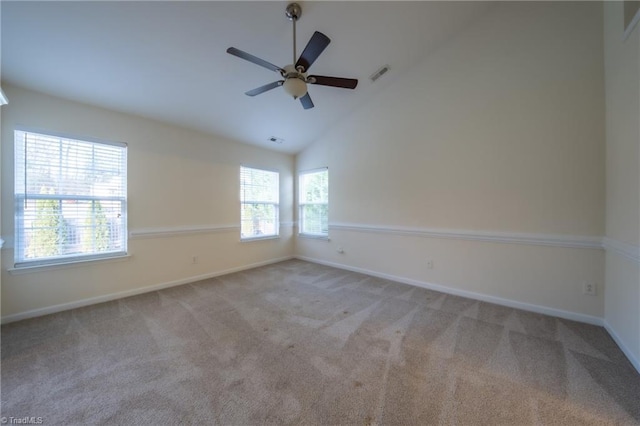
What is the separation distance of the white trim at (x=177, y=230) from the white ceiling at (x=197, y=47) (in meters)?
1.63

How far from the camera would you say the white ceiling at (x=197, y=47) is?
79.1 inches

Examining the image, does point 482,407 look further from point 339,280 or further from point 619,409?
point 339,280

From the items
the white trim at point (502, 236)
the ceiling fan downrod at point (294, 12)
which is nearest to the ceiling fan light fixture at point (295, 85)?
the ceiling fan downrod at point (294, 12)

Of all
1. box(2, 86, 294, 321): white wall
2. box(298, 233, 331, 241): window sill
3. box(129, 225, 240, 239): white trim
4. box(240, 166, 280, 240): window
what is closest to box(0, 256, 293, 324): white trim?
box(2, 86, 294, 321): white wall

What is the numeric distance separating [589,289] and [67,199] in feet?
19.4

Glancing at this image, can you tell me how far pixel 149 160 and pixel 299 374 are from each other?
11.2ft

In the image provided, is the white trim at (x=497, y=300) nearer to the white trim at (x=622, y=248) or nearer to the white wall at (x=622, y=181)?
the white wall at (x=622, y=181)

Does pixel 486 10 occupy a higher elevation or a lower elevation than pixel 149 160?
higher

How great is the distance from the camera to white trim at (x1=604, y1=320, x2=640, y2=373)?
1.75 m

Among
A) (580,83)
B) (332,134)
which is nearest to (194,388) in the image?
(332,134)

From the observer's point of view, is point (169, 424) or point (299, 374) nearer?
point (169, 424)

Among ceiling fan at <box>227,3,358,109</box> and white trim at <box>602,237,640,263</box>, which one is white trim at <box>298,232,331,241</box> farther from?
white trim at <box>602,237,640,263</box>

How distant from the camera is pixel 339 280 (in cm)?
379

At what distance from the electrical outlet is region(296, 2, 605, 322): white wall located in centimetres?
4
